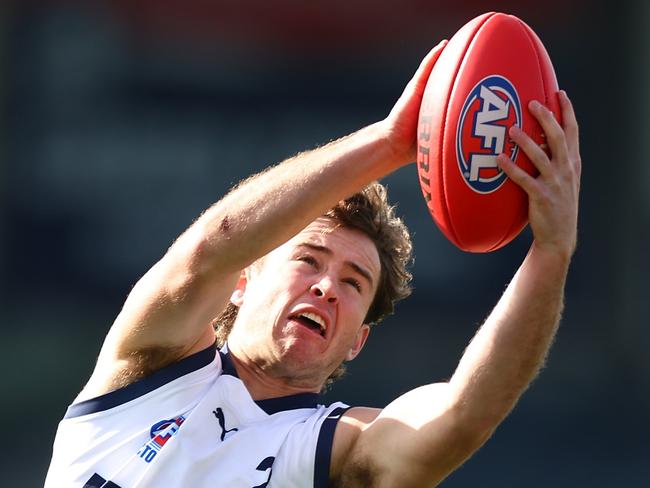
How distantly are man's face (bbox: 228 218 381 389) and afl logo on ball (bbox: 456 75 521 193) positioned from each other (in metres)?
0.93

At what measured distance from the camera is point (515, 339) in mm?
2719

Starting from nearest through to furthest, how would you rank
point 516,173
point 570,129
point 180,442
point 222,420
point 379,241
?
point 516,173 → point 570,129 → point 180,442 → point 222,420 → point 379,241

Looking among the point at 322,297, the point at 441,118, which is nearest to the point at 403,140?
the point at 441,118

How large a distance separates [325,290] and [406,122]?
83 centimetres

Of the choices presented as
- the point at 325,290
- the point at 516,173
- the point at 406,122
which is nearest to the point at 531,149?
the point at 516,173

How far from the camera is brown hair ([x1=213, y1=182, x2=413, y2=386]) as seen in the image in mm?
3668

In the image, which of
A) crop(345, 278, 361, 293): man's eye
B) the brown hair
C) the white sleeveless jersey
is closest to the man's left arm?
the white sleeveless jersey

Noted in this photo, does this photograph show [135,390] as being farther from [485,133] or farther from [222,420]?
[485,133]

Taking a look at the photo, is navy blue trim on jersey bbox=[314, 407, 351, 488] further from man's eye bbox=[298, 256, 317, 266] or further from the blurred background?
the blurred background

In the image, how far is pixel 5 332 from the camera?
759cm

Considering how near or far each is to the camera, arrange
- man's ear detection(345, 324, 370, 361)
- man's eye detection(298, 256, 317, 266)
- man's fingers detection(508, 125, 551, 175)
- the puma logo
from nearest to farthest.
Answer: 1. man's fingers detection(508, 125, 551, 175)
2. the puma logo
3. man's eye detection(298, 256, 317, 266)
4. man's ear detection(345, 324, 370, 361)

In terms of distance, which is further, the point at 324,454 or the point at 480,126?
the point at 324,454

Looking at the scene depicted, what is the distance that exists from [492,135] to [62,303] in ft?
18.1

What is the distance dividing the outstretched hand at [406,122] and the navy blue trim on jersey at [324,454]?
856 millimetres
